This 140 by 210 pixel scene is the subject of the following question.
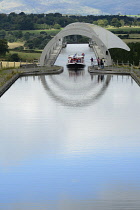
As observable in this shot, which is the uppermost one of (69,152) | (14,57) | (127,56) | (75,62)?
(127,56)

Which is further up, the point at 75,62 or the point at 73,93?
the point at 75,62

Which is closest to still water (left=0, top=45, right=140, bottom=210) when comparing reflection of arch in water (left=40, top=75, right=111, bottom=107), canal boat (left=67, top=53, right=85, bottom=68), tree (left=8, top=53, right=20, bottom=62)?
reflection of arch in water (left=40, top=75, right=111, bottom=107)

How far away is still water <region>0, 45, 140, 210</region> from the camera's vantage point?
15133mm

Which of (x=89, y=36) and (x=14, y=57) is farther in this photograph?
(x=14, y=57)

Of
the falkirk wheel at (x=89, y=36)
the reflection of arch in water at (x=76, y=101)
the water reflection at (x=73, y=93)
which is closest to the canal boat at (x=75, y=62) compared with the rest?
the falkirk wheel at (x=89, y=36)

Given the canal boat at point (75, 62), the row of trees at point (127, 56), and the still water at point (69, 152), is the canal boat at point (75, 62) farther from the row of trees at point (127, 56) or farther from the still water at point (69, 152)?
the still water at point (69, 152)

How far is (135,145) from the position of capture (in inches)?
859

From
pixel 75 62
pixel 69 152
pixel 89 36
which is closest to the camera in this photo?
pixel 69 152

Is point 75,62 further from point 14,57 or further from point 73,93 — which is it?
point 14,57

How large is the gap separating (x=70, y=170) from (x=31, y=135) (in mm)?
6424

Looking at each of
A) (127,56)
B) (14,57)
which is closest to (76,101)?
(127,56)

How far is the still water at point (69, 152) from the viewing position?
49.6 feet

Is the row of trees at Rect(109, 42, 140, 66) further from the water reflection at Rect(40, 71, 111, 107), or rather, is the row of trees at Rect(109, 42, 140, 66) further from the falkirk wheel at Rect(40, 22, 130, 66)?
the water reflection at Rect(40, 71, 111, 107)

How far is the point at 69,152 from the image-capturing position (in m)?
20.5
